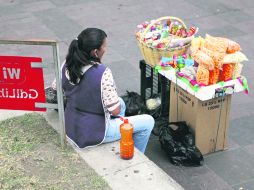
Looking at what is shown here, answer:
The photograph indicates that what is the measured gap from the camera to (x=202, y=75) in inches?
179

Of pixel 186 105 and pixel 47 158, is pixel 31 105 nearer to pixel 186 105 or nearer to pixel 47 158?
pixel 47 158

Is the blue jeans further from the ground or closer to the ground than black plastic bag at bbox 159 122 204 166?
further from the ground

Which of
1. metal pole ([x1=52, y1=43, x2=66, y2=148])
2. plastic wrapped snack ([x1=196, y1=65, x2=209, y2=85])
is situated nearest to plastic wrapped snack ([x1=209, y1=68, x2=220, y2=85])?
plastic wrapped snack ([x1=196, y1=65, x2=209, y2=85])

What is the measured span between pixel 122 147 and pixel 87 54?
0.85m

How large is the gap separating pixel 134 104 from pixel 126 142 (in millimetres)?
1330

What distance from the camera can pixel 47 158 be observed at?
4.36 meters

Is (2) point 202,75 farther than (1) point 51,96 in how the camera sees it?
No

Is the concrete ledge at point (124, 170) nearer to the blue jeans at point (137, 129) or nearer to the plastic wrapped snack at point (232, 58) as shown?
the blue jeans at point (137, 129)

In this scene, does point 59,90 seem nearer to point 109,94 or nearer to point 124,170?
point 109,94

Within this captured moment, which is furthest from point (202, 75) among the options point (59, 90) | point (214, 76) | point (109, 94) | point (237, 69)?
point (59, 90)

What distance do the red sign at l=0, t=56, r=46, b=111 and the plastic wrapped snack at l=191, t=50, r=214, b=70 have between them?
1.45 m

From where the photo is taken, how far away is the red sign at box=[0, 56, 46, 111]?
4.11 meters

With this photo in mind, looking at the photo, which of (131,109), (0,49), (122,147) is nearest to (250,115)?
(131,109)

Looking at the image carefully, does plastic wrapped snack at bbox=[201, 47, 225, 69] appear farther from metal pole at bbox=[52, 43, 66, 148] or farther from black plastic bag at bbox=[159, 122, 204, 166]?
metal pole at bbox=[52, 43, 66, 148]
